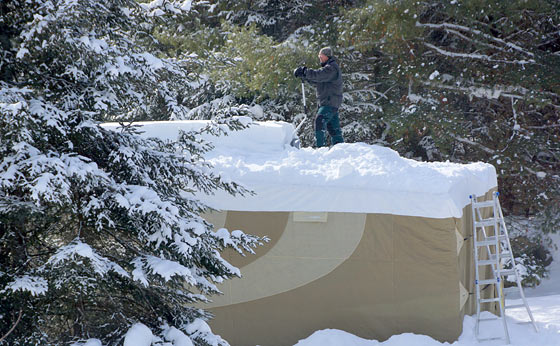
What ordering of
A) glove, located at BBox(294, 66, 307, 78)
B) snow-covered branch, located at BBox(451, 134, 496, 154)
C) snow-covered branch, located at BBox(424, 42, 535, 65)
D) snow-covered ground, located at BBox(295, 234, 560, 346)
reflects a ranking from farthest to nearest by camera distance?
snow-covered branch, located at BBox(451, 134, 496, 154) → snow-covered branch, located at BBox(424, 42, 535, 65) → glove, located at BBox(294, 66, 307, 78) → snow-covered ground, located at BBox(295, 234, 560, 346)

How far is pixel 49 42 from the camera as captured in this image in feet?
12.5

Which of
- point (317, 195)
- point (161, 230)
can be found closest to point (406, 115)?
point (317, 195)

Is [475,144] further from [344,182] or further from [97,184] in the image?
[97,184]

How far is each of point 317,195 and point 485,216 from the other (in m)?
2.61

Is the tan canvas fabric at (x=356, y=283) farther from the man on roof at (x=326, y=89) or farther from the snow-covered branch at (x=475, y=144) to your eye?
the snow-covered branch at (x=475, y=144)

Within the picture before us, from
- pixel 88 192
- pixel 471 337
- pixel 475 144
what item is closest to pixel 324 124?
pixel 471 337

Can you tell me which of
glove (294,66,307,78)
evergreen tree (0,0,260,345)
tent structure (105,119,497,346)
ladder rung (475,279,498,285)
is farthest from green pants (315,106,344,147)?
evergreen tree (0,0,260,345)

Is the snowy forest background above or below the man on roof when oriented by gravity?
below

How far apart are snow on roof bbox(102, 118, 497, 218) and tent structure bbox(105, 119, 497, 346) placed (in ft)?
0.03

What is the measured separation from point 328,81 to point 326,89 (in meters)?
0.12

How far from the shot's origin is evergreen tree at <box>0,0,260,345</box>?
11.8ft

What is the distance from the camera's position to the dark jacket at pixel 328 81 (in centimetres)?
869

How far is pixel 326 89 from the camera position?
8828 millimetres

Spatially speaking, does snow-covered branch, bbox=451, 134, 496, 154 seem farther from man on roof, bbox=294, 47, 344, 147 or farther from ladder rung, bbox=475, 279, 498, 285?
ladder rung, bbox=475, 279, 498, 285
